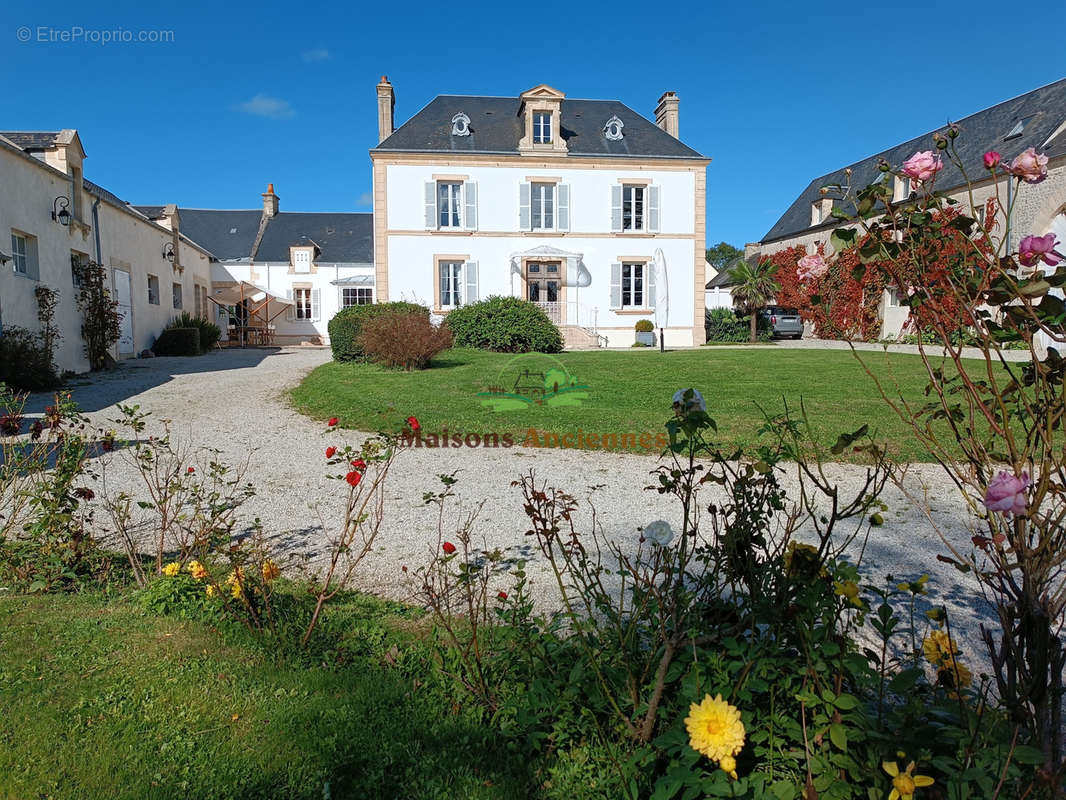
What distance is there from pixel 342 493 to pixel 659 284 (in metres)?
20.6

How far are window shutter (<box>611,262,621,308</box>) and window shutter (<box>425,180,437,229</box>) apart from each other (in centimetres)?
637

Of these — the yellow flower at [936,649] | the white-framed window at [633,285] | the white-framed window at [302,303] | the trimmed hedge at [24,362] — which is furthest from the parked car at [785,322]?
the yellow flower at [936,649]

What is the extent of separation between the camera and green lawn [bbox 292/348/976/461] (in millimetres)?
7840

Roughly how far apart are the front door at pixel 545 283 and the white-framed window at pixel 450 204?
290 cm

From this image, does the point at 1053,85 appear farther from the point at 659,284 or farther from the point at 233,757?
the point at 233,757

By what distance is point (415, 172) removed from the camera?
23531 millimetres

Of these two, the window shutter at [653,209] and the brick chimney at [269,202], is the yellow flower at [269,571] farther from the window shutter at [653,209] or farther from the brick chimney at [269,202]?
the brick chimney at [269,202]

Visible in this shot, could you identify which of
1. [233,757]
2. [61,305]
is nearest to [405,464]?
[233,757]

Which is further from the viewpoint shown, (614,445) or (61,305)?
(61,305)

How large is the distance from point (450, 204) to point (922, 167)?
2335 cm

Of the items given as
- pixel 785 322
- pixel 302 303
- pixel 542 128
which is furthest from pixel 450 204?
pixel 785 322

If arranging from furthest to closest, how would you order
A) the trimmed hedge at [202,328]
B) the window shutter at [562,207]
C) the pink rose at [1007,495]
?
the window shutter at [562,207], the trimmed hedge at [202,328], the pink rose at [1007,495]

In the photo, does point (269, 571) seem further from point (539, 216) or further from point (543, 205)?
point (543, 205)

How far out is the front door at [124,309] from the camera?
56.6 ft
